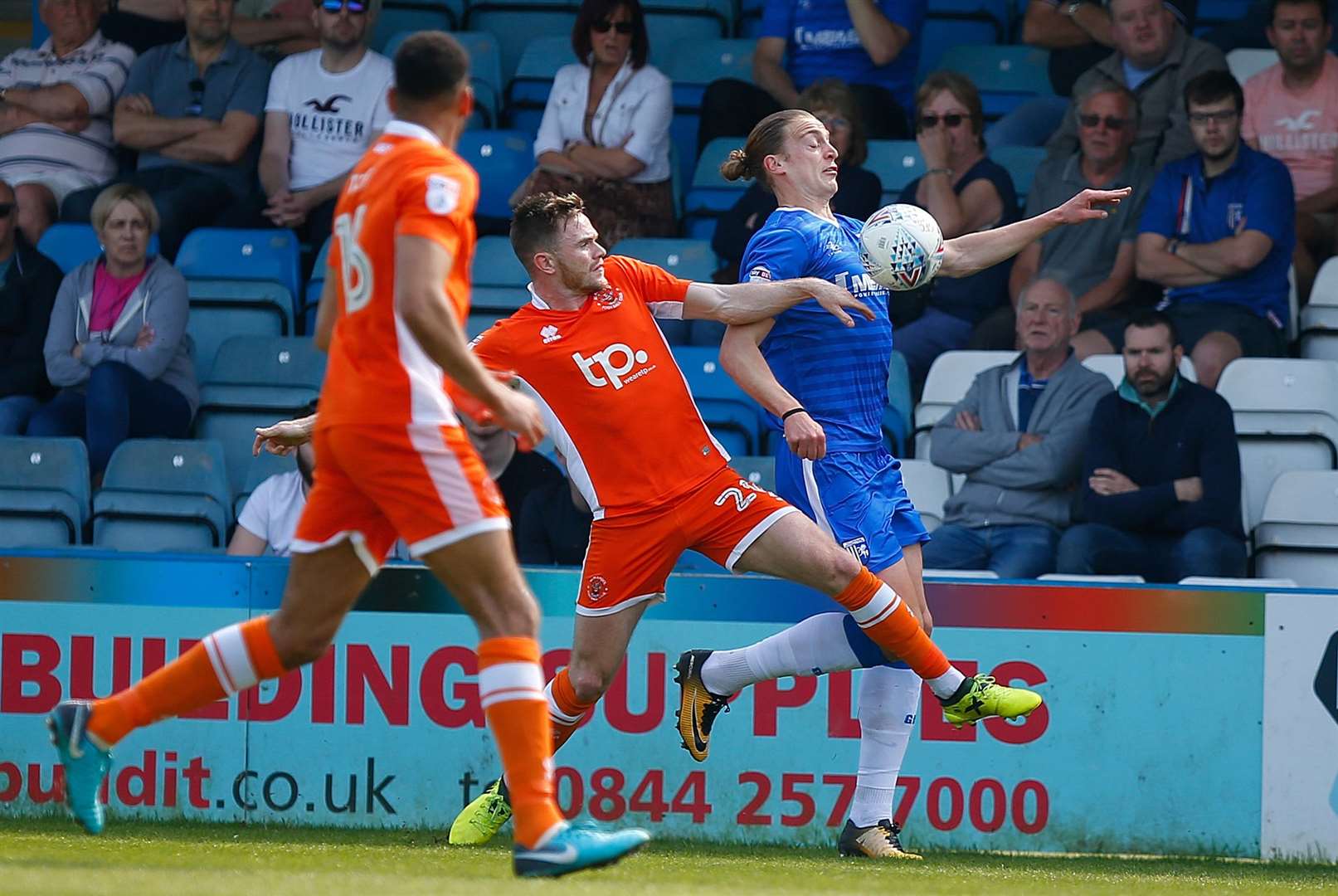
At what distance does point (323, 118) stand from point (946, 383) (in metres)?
3.79

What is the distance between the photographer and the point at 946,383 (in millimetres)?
8680

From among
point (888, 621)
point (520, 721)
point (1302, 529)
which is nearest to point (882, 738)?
point (888, 621)

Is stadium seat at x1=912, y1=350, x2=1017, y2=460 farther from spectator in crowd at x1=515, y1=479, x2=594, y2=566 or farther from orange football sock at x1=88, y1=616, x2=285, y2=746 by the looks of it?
orange football sock at x1=88, y1=616, x2=285, y2=746

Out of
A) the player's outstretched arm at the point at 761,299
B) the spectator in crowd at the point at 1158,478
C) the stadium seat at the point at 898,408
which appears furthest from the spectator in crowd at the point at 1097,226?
the player's outstretched arm at the point at 761,299

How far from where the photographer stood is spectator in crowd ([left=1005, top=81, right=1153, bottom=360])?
891 centimetres

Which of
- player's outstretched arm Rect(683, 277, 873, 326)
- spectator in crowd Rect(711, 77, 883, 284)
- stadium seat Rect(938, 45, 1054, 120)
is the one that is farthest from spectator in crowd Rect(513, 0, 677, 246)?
player's outstretched arm Rect(683, 277, 873, 326)

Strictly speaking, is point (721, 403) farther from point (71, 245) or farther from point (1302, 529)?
point (71, 245)

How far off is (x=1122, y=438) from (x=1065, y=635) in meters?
1.27

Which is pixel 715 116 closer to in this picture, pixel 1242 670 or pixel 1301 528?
pixel 1301 528

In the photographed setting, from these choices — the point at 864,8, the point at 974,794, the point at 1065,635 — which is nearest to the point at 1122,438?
the point at 1065,635

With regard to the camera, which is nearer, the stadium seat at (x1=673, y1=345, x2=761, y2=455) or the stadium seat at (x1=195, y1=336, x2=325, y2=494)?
the stadium seat at (x1=673, y1=345, x2=761, y2=455)

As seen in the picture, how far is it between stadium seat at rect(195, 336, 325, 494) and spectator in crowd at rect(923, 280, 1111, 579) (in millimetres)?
3192

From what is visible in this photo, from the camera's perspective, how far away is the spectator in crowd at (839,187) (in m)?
8.93

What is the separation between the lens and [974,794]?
691cm
